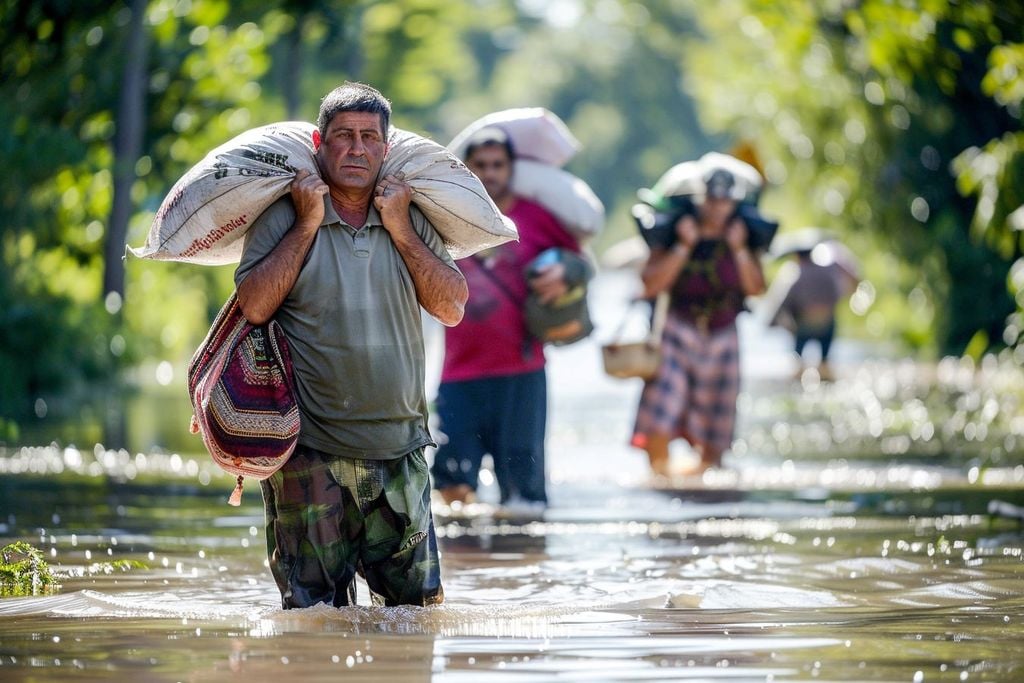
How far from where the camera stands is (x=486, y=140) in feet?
32.3

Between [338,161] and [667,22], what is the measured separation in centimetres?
8597

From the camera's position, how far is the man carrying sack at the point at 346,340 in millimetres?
6230

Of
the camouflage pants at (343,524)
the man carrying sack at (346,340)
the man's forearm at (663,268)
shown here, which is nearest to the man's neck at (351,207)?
the man carrying sack at (346,340)

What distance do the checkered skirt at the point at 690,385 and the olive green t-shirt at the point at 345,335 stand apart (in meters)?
6.48

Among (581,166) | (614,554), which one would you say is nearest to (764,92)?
(614,554)

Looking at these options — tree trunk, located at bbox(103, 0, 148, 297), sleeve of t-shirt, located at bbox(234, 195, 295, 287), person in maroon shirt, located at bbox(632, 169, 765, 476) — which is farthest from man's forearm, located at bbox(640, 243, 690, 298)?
tree trunk, located at bbox(103, 0, 148, 297)

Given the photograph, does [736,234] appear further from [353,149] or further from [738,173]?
[353,149]

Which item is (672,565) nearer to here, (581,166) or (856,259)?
(856,259)

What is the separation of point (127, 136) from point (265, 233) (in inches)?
651

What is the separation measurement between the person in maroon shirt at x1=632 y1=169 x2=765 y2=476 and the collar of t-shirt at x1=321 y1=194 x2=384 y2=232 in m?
6.13

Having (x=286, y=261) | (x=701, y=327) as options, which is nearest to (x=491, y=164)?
(x=701, y=327)

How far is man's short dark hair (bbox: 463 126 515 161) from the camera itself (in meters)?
9.85

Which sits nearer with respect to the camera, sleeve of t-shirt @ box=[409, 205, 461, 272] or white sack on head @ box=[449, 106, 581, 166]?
sleeve of t-shirt @ box=[409, 205, 461, 272]

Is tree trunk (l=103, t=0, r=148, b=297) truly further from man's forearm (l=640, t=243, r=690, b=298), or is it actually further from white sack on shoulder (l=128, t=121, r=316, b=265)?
white sack on shoulder (l=128, t=121, r=316, b=265)
